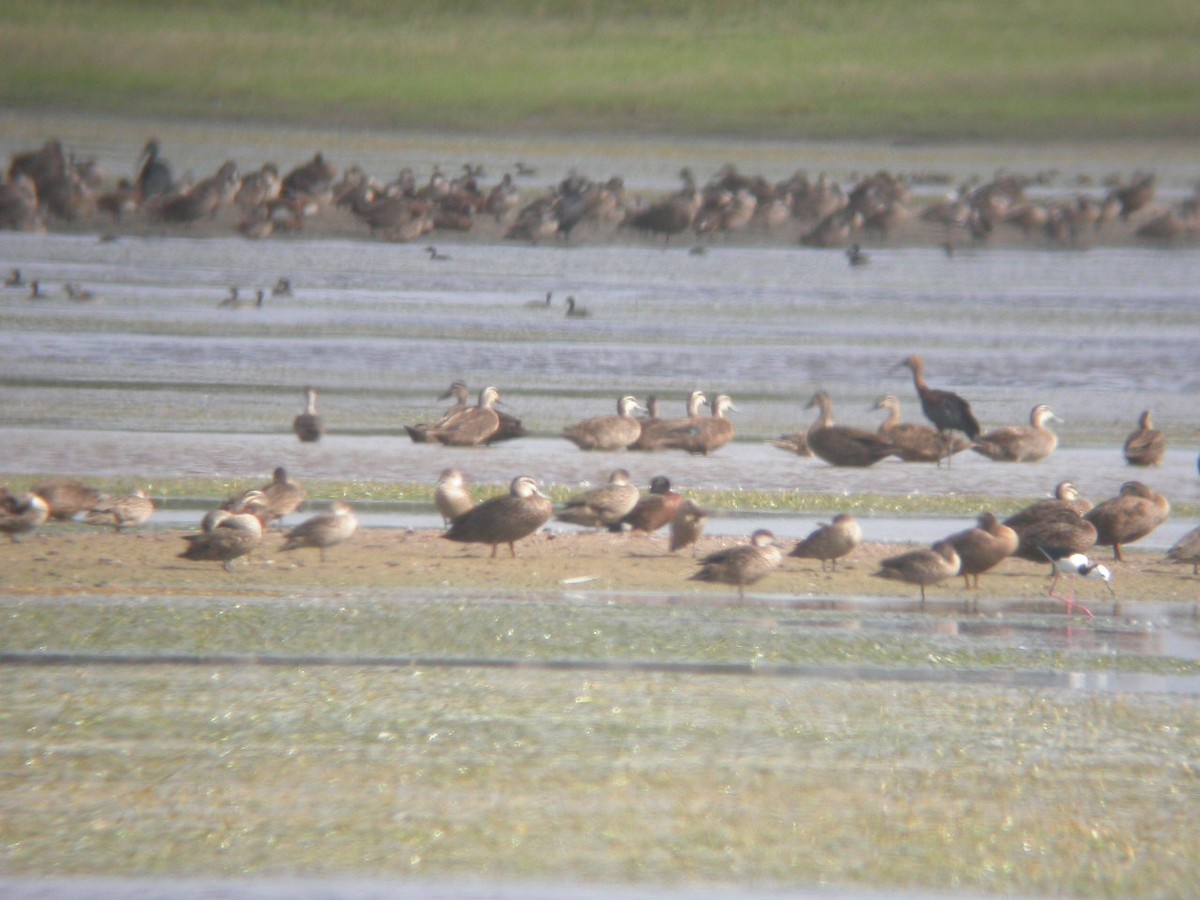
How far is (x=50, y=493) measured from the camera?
10953 mm

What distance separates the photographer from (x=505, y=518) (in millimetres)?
10586

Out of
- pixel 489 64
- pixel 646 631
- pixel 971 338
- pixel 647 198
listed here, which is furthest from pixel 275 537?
pixel 489 64

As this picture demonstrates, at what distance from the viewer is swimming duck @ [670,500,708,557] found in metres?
10.6

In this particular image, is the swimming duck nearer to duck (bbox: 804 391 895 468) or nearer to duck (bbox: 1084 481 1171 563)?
duck (bbox: 1084 481 1171 563)

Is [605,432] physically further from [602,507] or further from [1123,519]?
[1123,519]

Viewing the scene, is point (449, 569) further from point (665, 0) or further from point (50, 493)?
point (665, 0)

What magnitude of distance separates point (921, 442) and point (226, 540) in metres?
5.69

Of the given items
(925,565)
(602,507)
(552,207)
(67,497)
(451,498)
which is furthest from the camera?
(552,207)

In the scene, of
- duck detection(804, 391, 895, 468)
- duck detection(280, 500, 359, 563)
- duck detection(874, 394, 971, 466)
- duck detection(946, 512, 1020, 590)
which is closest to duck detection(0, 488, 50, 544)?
duck detection(280, 500, 359, 563)

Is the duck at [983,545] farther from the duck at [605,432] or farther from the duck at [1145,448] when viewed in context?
the duck at [605,432]

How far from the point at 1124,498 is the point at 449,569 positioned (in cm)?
354

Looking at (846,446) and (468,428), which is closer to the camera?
(846,446)

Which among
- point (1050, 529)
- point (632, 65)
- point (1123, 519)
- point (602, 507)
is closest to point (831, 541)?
point (1050, 529)

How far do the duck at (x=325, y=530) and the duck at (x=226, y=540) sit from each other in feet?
1.05
